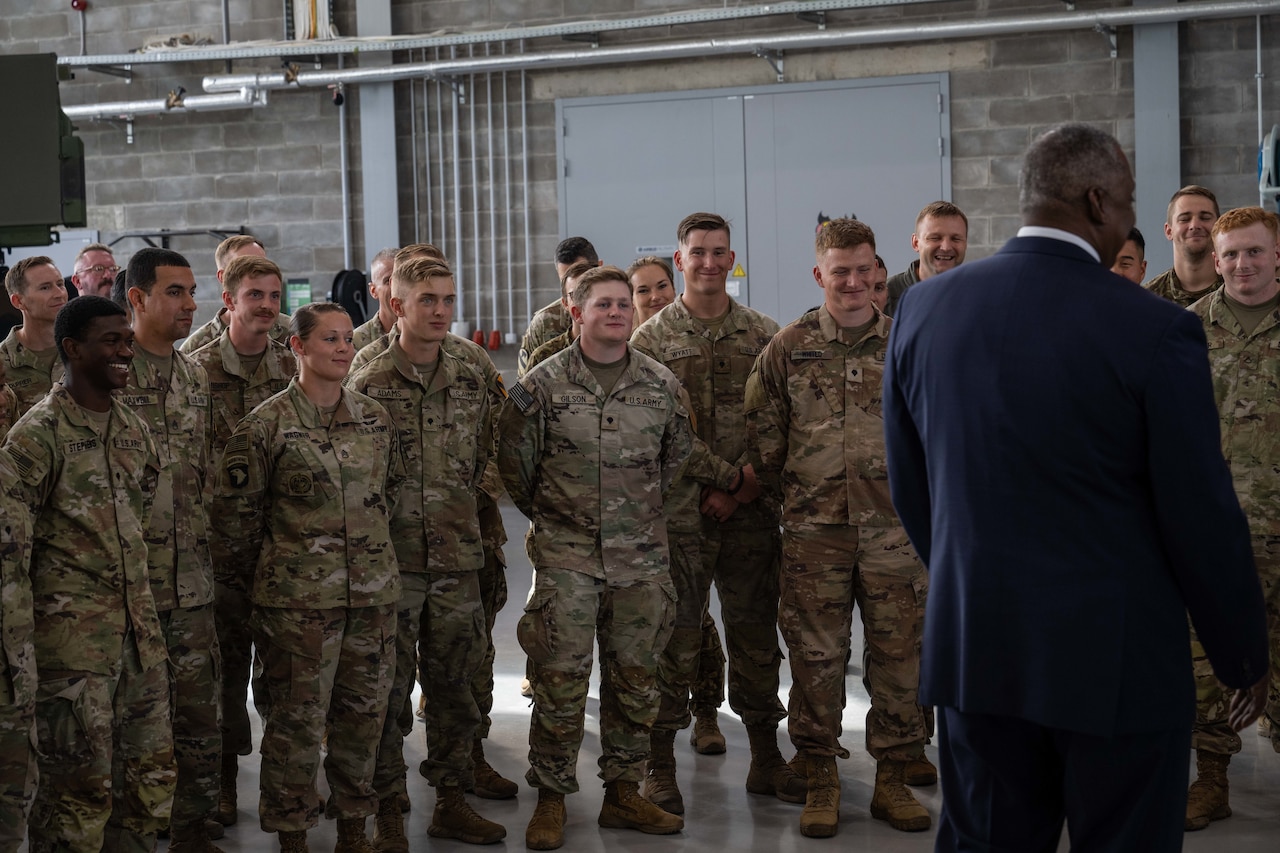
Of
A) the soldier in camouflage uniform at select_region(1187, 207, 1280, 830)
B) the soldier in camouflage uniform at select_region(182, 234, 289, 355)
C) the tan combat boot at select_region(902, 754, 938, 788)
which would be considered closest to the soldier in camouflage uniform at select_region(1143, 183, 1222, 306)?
the soldier in camouflage uniform at select_region(1187, 207, 1280, 830)

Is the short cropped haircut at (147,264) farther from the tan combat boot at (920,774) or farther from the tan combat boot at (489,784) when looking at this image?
the tan combat boot at (920,774)

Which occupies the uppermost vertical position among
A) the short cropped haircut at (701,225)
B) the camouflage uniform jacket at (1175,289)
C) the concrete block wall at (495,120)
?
the concrete block wall at (495,120)

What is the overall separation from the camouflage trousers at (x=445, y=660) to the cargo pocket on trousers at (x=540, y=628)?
0.67 feet

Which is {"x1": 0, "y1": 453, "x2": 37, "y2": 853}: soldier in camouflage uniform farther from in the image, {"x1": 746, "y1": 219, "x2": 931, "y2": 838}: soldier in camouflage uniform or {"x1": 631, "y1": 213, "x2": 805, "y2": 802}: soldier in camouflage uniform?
{"x1": 746, "y1": 219, "x2": 931, "y2": 838}: soldier in camouflage uniform

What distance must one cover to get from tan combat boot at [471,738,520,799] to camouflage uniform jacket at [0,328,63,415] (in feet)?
6.07

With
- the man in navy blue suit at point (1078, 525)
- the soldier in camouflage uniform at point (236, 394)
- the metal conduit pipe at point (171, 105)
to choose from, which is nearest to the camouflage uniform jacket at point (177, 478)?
the soldier in camouflage uniform at point (236, 394)

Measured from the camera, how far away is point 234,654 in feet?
12.8

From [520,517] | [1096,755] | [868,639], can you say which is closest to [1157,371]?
[1096,755]

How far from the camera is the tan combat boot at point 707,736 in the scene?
4.44m

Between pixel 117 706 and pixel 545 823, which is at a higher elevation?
pixel 117 706

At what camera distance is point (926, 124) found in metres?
8.46

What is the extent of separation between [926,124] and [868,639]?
5.41 metres

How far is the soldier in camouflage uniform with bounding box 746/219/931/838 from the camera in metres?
3.74

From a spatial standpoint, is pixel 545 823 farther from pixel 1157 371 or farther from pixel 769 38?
pixel 769 38
